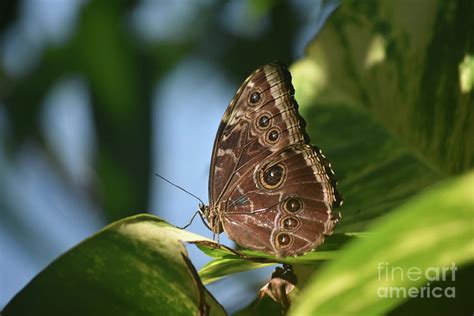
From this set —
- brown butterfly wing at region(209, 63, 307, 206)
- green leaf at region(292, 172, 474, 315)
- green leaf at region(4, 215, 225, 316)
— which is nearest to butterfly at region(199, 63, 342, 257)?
brown butterfly wing at region(209, 63, 307, 206)

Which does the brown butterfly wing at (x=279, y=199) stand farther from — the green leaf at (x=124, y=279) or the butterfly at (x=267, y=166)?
the green leaf at (x=124, y=279)

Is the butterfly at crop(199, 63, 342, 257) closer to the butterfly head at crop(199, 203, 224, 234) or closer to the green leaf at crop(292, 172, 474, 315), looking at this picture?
the butterfly head at crop(199, 203, 224, 234)

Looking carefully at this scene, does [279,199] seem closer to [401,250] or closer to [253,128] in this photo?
[253,128]

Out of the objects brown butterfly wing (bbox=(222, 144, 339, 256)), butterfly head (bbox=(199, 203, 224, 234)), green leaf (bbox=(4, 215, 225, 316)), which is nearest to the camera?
green leaf (bbox=(4, 215, 225, 316))

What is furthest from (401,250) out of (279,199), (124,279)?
(279,199)

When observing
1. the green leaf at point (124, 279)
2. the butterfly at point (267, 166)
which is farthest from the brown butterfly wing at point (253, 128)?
the green leaf at point (124, 279)

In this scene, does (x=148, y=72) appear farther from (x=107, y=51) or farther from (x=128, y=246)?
(x=128, y=246)
